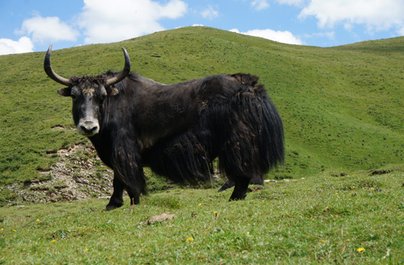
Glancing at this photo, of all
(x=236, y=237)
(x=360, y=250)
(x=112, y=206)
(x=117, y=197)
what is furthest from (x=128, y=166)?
(x=360, y=250)

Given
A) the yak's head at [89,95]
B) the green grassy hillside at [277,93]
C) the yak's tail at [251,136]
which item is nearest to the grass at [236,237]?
the yak's tail at [251,136]

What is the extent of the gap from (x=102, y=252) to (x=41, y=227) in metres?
3.83

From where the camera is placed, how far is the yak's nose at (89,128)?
11.5 m

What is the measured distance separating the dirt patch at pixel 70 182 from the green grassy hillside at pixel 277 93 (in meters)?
0.60

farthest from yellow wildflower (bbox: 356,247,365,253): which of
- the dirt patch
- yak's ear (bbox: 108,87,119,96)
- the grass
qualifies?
the dirt patch

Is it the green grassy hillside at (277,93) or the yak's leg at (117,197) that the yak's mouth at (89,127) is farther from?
the green grassy hillside at (277,93)

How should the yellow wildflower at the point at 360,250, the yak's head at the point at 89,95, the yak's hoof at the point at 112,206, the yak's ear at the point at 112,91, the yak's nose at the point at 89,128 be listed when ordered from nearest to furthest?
the yellow wildflower at the point at 360,250, the yak's nose at the point at 89,128, the yak's head at the point at 89,95, the yak's ear at the point at 112,91, the yak's hoof at the point at 112,206

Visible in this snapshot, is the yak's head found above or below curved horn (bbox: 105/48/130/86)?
below

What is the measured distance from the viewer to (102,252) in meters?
6.91

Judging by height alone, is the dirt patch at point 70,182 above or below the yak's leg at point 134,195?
below

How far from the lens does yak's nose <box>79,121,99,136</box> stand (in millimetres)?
11461

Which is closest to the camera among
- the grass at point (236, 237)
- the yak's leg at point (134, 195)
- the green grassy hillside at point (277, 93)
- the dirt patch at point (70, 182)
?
the grass at point (236, 237)

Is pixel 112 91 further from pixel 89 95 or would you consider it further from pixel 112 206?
pixel 112 206

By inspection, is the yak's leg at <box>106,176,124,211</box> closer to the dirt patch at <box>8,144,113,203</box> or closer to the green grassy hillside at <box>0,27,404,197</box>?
the dirt patch at <box>8,144,113,203</box>
